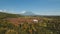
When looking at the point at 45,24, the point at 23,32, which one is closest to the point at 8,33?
the point at 23,32

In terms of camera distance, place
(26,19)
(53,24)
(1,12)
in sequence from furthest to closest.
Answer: (1,12) → (53,24) → (26,19)

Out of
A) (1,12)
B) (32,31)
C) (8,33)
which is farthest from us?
(1,12)

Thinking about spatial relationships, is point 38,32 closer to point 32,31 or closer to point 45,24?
point 32,31

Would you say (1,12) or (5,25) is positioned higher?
(1,12)

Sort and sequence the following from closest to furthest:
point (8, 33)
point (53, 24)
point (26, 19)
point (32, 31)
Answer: point (8, 33) < point (32, 31) < point (26, 19) < point (53, 24)

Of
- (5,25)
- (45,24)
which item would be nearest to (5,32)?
(5,25)

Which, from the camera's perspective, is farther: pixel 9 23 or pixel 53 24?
pixel 53 24

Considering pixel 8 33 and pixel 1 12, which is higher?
pixel 1 12

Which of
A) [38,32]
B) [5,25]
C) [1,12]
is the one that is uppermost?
[1,12]

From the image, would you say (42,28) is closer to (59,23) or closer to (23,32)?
(23,32)
